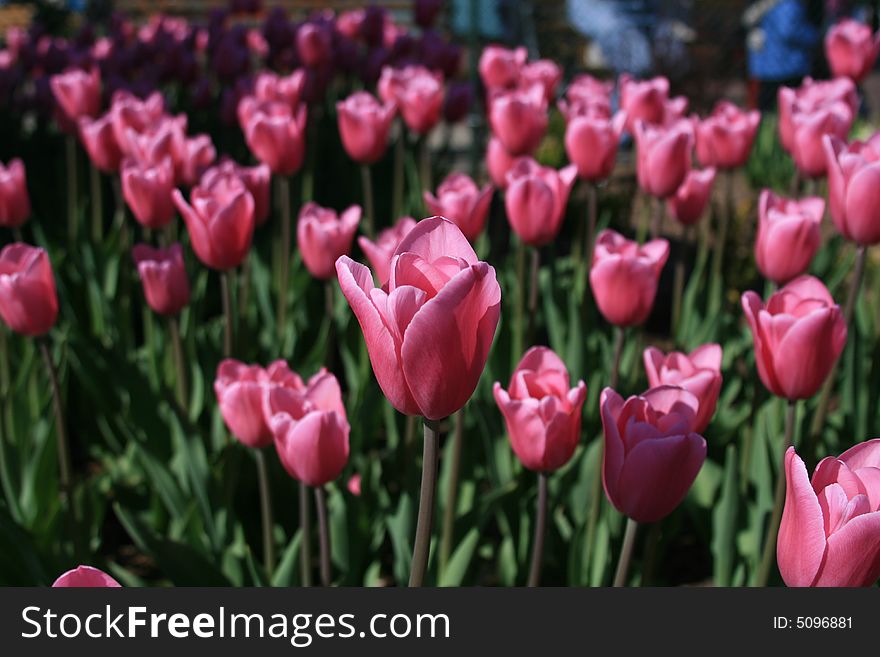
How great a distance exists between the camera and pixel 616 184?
19.4 feet

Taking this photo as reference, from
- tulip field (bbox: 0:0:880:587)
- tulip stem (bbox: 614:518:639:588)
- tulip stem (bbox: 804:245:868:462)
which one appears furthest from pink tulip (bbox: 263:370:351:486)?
tulip stem (bbox: 804:245:868:462)

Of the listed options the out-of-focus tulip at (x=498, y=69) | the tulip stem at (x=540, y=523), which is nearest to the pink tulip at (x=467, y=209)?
the tulip stem at (x=540, y=523)

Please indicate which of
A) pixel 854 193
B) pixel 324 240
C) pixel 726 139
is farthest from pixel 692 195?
pixel 324 240

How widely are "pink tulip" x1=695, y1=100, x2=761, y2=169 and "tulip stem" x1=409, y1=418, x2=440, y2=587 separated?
1806mm

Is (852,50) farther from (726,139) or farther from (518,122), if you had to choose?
(518,122)

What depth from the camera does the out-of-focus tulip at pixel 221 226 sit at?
1.75 metres

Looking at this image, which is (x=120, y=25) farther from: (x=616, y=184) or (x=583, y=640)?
(x=583, y=640)

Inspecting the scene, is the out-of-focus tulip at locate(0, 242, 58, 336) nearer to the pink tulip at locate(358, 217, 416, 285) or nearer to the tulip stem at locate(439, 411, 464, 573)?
the pink tulip at locate(358, 217, 416, 285)

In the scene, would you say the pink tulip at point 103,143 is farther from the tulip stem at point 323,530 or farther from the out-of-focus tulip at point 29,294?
the tulip stem at point 323,530

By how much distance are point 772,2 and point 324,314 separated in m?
5.99

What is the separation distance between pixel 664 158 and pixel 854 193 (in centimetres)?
54

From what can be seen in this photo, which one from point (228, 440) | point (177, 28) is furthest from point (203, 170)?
point (177, 28)

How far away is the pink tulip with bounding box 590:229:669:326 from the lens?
1589 millimetres

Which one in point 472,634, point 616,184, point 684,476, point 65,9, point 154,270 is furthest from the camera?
point 65,9
